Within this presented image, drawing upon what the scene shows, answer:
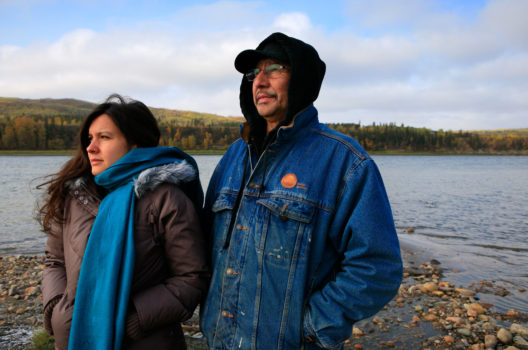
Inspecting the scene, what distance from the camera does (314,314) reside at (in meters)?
2.01

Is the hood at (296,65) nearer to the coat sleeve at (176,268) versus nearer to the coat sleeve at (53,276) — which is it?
the coat sleeve at (176,268)

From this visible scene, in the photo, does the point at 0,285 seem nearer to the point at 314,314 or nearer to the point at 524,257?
the point at 314,314

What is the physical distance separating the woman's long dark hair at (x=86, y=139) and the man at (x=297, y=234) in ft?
2.69

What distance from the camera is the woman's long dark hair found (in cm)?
247

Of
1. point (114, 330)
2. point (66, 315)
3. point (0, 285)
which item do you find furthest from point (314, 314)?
point (0, 285)

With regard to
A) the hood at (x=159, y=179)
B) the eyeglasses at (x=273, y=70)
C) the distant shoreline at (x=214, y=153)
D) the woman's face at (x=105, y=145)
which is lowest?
the distant shoreline at (x=214, y=153)

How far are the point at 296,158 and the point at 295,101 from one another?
1.23 feet

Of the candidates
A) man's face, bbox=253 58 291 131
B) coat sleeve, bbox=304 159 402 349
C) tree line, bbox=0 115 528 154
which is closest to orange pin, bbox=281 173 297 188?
coat sleeve, bbox=304 159 402 349

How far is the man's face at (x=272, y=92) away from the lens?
235cm

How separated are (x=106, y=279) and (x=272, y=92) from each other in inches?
63.0

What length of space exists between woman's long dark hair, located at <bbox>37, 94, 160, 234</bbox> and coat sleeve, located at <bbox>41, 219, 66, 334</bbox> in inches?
3.3

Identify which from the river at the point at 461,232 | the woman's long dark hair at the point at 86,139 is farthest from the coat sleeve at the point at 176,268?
the river at the point at 461,232

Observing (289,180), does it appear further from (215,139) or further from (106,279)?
(215,139)

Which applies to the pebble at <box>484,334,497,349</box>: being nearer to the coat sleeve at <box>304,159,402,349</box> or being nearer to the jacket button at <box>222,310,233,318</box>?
the coat sleeve at <box>304,159,402,349</box>
